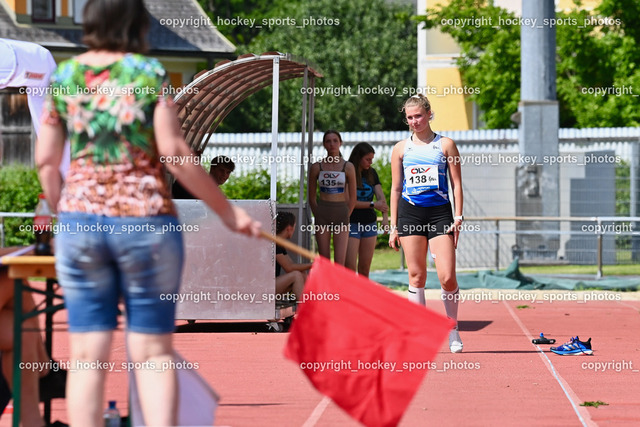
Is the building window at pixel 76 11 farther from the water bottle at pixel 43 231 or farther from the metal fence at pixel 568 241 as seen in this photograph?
the water bottle at pixel 43 231

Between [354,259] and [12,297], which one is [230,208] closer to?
[12,297]

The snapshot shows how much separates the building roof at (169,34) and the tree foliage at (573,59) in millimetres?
6766

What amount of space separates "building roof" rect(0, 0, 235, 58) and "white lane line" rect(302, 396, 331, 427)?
1055 inches

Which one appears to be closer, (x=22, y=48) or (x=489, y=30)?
(x=22, y=48)

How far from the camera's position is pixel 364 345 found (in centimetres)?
536

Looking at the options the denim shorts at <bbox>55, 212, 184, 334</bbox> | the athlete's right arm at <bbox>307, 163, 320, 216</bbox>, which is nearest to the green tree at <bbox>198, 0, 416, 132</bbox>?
the athlete's right arm at <bbox>307, 163, 320, 216</bbox>

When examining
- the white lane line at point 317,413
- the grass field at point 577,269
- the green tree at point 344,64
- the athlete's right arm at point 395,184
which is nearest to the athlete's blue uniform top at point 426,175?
the athlete's right arm at point 395,184

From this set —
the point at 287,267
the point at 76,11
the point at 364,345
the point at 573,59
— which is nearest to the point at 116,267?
the point at 364,345

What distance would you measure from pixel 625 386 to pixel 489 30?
26658mm

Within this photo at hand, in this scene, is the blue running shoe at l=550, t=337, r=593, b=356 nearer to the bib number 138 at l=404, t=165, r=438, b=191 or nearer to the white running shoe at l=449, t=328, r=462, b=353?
the white running shoe at l=449, t=328, r=462, b=353

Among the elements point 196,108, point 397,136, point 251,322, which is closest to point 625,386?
point 251,322

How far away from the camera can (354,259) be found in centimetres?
1425

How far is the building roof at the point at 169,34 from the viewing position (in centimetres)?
3359

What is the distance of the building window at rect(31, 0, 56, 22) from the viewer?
3434cm
